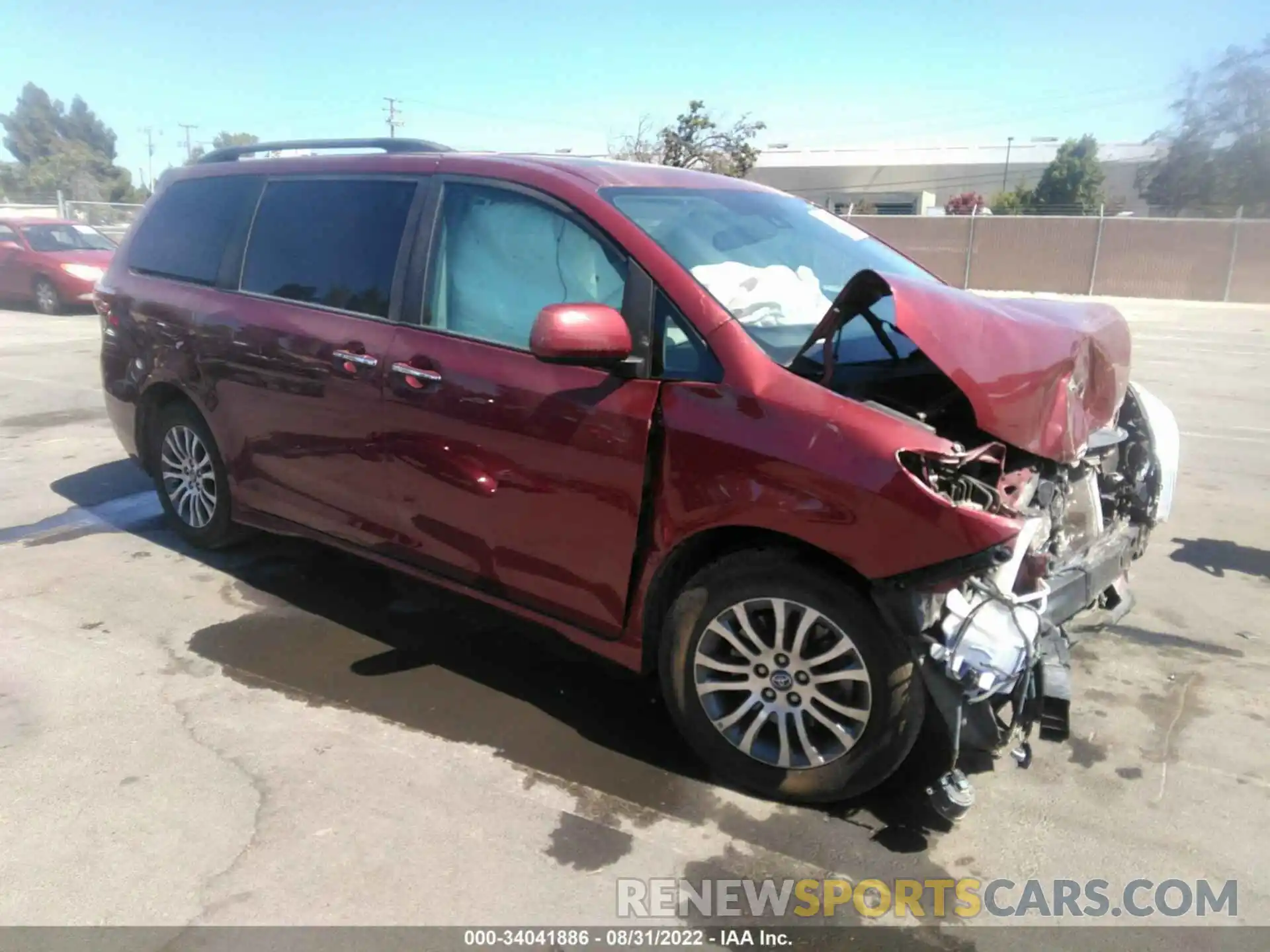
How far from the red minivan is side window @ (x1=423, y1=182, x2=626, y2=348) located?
1cm

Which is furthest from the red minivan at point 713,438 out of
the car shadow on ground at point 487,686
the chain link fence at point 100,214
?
the chain link fence at point 100,214

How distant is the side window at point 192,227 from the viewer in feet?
15.1

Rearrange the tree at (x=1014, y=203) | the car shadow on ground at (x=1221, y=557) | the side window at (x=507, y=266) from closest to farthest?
the side window at (x=507, y=266) < the car shadow on ground at (x=1221, y=557) < the tree at (x=1014, y=203)

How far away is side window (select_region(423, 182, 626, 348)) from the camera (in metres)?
3.29

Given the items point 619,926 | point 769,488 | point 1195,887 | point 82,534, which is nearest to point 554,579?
point 769,488

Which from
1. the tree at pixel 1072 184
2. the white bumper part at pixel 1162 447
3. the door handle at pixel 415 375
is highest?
the tree at pixel 1072 184

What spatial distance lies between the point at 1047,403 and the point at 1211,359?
12411mm

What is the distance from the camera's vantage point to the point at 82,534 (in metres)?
5.39

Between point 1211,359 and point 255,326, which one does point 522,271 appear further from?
point 1211,359

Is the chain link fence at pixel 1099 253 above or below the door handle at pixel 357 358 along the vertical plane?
above

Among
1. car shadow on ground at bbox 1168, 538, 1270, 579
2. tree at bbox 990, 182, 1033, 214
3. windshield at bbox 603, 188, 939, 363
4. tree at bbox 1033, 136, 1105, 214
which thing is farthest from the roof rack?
tree at bbox 1033, 136, 1105, 214

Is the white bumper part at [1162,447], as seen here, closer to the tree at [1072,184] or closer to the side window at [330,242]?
the side window at [330,242]

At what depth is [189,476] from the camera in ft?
16.2

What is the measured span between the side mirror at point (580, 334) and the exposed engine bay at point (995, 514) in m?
0.56
